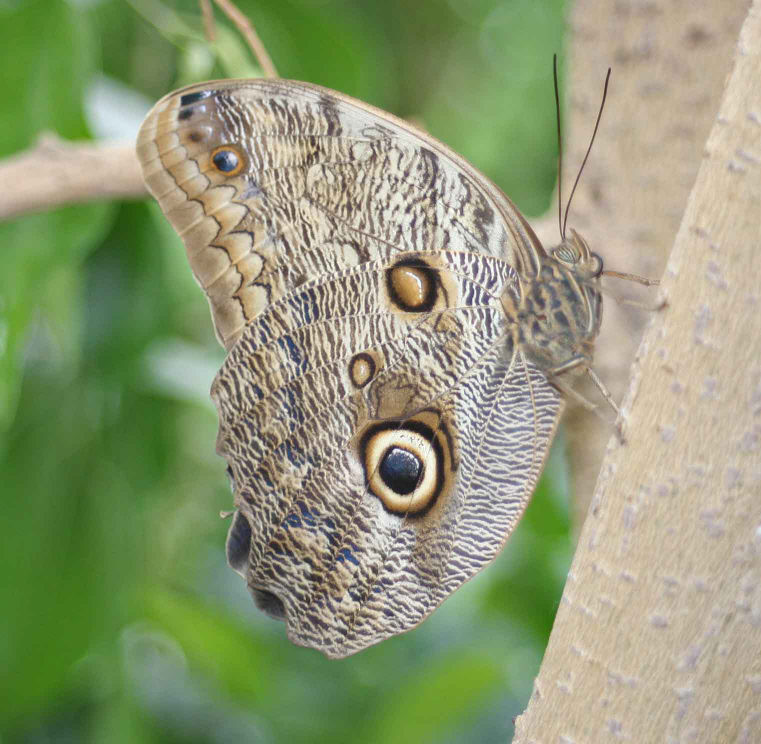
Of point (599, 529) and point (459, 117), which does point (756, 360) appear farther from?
point (459, 117)

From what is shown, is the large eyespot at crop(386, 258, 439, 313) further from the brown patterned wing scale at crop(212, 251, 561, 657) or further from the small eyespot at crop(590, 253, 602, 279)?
the small eyespot at crop(590, 253, 602, 279)

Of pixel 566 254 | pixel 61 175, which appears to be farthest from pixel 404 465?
pixel 61 175

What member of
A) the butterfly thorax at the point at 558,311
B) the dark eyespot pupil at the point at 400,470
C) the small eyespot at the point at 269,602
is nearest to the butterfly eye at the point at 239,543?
the small eyespot at the point at 269,602

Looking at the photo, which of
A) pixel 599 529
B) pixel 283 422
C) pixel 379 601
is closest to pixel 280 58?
pixel 283 422

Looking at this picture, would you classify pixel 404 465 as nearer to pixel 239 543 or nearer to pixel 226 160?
pixel 239 543

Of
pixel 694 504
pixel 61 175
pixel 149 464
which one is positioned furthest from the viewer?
pixel 149 464
